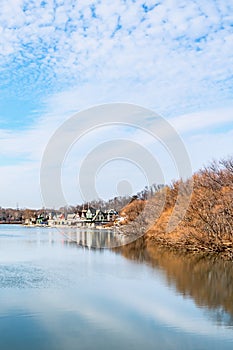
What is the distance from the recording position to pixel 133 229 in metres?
42.5

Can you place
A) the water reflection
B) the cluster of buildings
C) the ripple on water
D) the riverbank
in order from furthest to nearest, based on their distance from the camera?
the cluster of buildings → the water reflection → the riverbank → the ripple on water

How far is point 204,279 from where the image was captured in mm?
15617

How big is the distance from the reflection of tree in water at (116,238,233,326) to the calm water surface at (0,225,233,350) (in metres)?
0.03

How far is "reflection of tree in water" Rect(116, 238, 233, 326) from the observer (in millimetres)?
11195

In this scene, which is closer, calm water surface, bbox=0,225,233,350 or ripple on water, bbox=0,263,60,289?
calm water surface, bbox=0,225,233,350

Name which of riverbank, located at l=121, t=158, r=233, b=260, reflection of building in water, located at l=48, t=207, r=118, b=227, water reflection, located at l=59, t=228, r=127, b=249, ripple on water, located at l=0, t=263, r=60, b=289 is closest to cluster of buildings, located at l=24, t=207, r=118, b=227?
reflection of building in water, located at l=48, t=207, r=118, b=227

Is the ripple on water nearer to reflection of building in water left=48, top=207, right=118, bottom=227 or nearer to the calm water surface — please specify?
the calm water surface

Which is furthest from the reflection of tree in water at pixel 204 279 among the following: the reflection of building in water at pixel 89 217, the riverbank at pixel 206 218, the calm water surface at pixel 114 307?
the reflection of building in water at pixel 89 217

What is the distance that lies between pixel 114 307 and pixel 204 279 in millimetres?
5743

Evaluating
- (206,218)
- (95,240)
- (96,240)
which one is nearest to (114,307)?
(206,218)

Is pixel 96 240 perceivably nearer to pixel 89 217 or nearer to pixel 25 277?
pixel 25 277

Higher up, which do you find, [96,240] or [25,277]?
[96,240]

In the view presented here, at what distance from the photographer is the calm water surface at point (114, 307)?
830 centimetres

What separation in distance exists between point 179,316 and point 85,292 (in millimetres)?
3552
